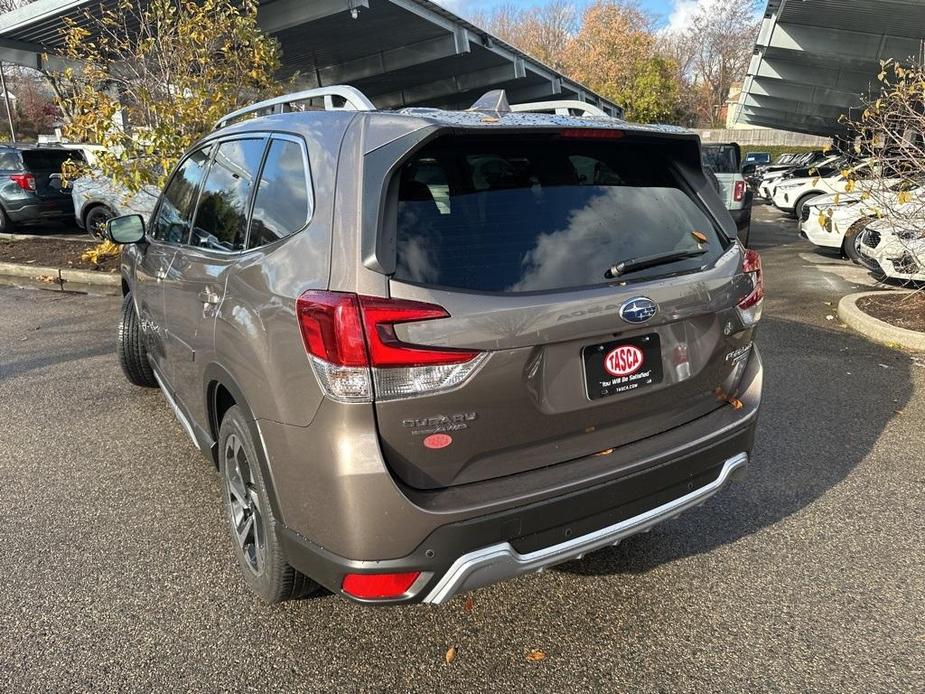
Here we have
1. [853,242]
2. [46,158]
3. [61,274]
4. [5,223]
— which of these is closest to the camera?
[61,274]

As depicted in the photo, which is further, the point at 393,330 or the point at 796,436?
the point at 796,436

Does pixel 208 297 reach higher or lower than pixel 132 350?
higher

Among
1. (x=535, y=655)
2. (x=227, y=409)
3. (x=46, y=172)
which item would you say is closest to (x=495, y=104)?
(x=227, y=409)

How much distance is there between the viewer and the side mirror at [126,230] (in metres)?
3.98

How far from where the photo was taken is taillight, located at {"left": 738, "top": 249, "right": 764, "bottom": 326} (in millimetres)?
2635

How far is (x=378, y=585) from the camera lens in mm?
2080

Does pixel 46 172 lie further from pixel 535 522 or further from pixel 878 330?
pixel 535 522

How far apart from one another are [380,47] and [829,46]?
35.1ft

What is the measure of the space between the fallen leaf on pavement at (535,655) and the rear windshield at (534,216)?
4.35ft

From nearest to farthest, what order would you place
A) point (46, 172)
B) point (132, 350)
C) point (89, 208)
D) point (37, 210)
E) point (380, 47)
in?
1. point (132, 350)
2. point (89, 208)
3. point (37, 210)
4. point (46, 172)
5. point (380, 47)

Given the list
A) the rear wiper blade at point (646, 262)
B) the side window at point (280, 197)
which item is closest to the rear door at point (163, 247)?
the side window at point (280, 197)

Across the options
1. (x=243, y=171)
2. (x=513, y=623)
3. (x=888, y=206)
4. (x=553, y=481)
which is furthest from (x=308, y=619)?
(x=888, y=206)

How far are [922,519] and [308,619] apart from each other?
9.61 feet

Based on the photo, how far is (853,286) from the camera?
29.8ft
